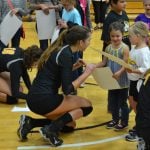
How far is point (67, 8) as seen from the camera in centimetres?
466

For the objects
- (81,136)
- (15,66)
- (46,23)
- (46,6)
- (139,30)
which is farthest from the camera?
(46,23)

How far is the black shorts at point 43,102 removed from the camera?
3391 mm

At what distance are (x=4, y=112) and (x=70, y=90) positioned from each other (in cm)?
117

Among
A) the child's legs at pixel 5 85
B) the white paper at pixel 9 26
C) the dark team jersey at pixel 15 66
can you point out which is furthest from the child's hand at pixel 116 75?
the white paper at pixel 9 26

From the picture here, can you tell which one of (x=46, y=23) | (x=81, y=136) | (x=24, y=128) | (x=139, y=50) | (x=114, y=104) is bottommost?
(x=81, y=136)

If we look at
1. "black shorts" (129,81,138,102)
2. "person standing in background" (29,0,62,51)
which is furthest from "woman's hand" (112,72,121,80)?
"person standing in background" (29,0,62,51)

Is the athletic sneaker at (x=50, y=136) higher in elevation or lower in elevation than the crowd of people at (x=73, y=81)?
lower

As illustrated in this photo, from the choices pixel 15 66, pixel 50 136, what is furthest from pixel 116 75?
pixel 15 66

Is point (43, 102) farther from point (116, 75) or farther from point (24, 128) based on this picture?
point (116, 75)

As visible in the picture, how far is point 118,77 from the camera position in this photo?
3531 mm

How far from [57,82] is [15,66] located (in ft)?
2.97

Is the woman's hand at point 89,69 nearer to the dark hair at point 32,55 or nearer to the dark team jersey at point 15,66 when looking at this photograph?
the dark hair at point 32,55

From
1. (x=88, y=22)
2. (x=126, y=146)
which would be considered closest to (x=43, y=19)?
(x=88, y=22)

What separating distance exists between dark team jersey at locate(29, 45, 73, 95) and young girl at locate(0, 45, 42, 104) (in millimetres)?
607
